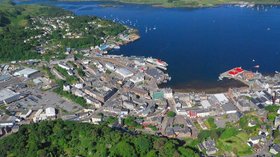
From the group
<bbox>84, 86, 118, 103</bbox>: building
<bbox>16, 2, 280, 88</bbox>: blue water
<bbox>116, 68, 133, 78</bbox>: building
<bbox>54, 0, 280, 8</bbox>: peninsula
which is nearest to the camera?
<bbox>84, 86, 118, 103</bbox>: building

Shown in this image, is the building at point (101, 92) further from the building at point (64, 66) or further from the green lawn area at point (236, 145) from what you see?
the green lawn area at point (236, 145)

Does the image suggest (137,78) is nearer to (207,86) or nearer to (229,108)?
(207,86)

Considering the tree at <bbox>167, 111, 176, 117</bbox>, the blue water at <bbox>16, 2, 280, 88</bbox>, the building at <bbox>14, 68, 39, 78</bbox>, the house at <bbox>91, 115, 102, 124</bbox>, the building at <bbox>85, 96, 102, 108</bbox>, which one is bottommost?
the house at <bbox>91, 115, 102, 124</bbox>

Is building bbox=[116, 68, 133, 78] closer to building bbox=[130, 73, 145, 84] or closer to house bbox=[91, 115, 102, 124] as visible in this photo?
building bbox=[130, 73, 145, 84]

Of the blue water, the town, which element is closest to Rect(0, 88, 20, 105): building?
the town

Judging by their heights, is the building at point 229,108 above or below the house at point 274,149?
above

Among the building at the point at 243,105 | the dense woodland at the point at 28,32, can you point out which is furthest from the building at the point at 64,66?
the building at the point at 243,105

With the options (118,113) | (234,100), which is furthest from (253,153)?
(118,113)

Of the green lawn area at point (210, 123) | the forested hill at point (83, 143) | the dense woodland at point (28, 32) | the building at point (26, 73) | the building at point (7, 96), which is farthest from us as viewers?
the dense woodland at point (28, 32)
